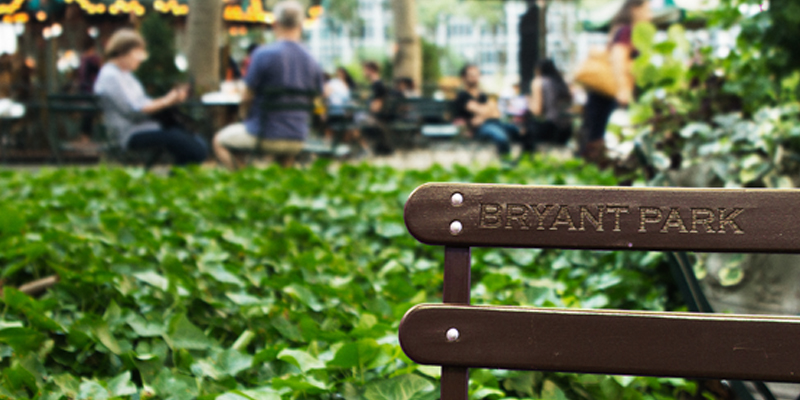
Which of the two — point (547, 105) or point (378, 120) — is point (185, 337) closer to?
point (547, 105)

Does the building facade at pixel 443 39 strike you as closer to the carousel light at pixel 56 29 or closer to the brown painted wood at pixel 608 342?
the carousel light at pixel 56 29

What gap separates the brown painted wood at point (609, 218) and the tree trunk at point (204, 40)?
30.0 feet

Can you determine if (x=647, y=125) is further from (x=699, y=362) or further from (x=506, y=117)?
(x=506, y=117)

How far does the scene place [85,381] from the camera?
5.97 feet

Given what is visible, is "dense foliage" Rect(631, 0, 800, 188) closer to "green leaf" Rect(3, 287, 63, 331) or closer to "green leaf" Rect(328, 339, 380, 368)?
"green leaf" Rect(328, 339, 380, 368)

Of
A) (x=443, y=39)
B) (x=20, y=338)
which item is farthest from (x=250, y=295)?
(x=443, y=39)

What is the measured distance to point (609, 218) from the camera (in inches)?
49.7

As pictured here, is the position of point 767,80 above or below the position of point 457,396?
above

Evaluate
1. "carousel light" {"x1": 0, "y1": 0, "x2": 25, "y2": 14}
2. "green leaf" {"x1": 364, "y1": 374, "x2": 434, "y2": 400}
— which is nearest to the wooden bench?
"green leaf" {"x1": 364, "y1": 374, "x2": 434, "y2": 400}

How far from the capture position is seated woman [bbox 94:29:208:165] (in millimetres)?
6676

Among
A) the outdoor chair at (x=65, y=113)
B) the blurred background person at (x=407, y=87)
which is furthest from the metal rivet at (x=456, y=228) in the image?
the blurred background person at (x=407, y=87)

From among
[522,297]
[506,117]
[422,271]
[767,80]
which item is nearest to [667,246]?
[522,297]

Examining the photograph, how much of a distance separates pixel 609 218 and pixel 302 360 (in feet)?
2.82

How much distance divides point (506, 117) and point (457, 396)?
11415 mm
